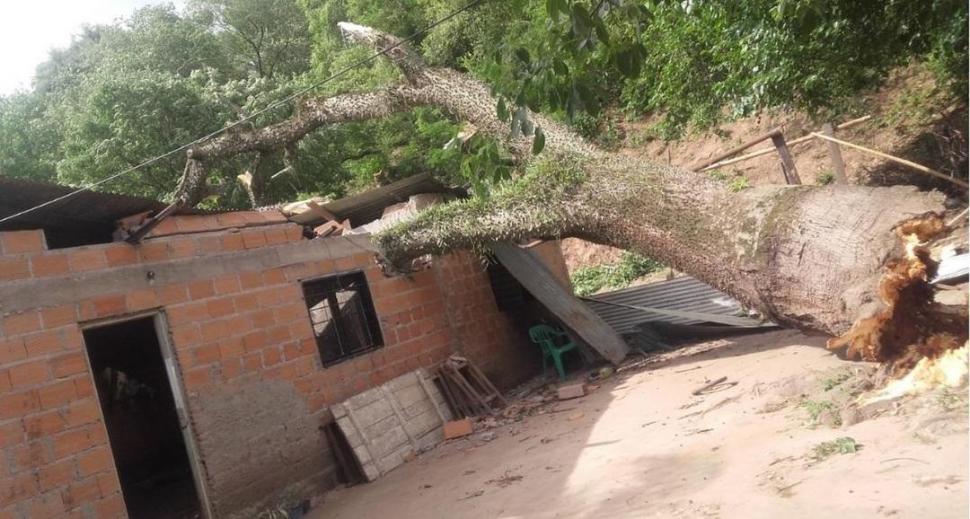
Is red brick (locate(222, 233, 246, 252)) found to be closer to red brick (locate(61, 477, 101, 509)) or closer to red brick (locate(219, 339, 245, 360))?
red brick (locate(219, 339, 245, 360))

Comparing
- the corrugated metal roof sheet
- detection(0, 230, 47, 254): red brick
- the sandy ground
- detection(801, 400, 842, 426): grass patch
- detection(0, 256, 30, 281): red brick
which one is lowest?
the sandy ground

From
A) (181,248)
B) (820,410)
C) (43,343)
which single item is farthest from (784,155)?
(43,343)

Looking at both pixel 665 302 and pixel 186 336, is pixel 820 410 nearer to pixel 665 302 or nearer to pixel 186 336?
pixel 186 336

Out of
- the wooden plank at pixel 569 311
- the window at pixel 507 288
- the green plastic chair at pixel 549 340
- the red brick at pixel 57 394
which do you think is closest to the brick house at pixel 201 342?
the red brick at pixel 57 394

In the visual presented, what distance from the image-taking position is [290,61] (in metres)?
25.3

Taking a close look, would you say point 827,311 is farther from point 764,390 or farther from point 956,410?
point 956,410

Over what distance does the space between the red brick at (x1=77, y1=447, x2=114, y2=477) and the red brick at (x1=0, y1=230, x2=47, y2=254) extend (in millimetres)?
1559

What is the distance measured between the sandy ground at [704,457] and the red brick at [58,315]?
2.53m

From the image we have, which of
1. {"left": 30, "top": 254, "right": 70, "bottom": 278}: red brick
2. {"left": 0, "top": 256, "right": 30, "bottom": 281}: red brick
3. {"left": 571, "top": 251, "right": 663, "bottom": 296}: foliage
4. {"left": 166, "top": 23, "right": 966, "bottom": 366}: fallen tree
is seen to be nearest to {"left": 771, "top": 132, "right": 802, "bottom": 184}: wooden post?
{"left": 166, "top": 23, "right": 966, "bottom": 366}: fallen tree

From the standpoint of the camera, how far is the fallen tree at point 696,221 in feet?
15.3

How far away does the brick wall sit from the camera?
16.2ft

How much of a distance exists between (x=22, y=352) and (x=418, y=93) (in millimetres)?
5174

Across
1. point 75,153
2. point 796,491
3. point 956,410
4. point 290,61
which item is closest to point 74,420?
point 796,491

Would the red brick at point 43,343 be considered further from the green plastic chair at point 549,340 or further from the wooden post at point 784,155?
the wooden post at point 784,155
